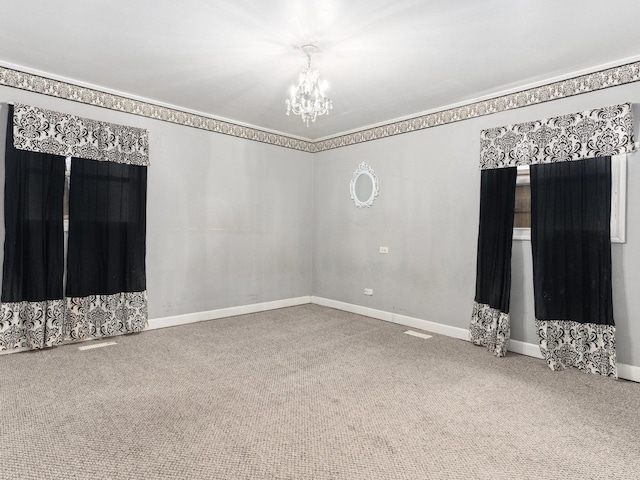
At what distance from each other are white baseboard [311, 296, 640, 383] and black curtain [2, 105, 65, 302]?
147 inches

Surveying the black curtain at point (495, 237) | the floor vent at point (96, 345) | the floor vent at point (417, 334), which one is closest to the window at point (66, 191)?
the floor vent at point (96, 345)

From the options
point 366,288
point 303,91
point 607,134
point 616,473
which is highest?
point 303,91

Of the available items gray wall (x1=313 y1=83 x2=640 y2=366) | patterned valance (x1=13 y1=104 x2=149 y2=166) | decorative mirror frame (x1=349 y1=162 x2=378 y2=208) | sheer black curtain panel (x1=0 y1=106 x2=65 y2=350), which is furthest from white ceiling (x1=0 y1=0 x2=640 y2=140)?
decorative mirror frame (x1=349 y1=162 x2=378 y2=208)

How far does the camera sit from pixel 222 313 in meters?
5.27

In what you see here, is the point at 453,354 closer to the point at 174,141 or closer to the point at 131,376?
the point at 131,376

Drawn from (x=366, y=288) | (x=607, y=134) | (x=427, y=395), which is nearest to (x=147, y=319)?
(x=366, y=288)

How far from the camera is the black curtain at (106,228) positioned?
4039 mm

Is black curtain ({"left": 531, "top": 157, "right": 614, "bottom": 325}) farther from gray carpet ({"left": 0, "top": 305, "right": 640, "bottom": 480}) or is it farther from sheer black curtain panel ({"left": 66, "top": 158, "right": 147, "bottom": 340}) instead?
sheer black curtain panel ({"left": 66, "top": 158, "right": 147, "bottom": 340})

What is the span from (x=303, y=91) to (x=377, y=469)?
2.83 m

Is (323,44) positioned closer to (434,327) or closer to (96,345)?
(434,327)

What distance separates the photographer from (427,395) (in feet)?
9.45

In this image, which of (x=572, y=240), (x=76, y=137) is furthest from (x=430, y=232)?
(x=76, y=137)

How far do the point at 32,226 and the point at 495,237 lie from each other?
4.90 m

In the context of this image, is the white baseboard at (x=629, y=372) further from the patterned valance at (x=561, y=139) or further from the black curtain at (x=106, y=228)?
the black curtain at (x=106, y=228)
